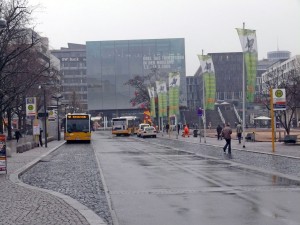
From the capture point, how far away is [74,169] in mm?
24578

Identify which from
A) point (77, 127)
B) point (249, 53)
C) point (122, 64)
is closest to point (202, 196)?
point (249, 53)

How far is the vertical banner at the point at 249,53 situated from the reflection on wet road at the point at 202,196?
16055mm

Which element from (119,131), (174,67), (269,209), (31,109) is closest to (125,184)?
(269,209)

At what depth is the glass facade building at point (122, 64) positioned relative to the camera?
12406 centimetres

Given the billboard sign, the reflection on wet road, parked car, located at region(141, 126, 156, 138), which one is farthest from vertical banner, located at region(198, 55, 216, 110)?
parked car, located at region(141, 126, 156, 138)

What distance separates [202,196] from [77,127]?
46074 mm

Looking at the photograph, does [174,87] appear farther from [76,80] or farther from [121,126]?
[76,80]

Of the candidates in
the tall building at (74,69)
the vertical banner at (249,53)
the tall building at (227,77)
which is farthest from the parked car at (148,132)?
the tall building at (74,69)

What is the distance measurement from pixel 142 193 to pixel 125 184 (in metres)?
2.61

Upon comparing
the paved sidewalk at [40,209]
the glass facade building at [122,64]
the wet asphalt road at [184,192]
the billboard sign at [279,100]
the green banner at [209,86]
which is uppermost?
the glass facade building at [122,64]

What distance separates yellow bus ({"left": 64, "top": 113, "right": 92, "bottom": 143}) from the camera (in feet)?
194

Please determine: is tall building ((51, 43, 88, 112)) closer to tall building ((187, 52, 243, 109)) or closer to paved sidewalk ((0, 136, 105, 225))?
tall building ((187, 52, 243, 109))

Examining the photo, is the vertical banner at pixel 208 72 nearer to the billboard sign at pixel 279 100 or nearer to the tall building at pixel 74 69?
the billboard sign at pixel 279 100

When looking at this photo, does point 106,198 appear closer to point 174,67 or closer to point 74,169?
point 74,169
